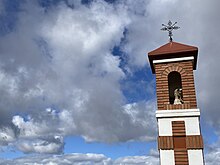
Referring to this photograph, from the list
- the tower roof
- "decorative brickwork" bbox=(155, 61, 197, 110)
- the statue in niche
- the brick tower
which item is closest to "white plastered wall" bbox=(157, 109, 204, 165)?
the brick tower

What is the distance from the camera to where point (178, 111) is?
13.0 metres

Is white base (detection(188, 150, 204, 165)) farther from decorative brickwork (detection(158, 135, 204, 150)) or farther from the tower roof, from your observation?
the tower roof

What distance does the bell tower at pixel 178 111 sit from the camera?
12.4 metres

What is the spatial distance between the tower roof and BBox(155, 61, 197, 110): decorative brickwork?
1.38ft

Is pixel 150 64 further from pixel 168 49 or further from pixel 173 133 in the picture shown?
pixel 173 133

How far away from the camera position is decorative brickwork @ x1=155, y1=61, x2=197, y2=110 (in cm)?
1323

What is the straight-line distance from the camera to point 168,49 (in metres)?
14.2

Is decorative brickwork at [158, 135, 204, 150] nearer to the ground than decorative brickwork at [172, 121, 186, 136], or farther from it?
nearer to the ground

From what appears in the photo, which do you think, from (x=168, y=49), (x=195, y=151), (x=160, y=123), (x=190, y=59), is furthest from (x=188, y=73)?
(x=195, y=151)

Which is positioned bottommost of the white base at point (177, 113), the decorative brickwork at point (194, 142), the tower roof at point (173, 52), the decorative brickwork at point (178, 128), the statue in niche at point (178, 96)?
the decorative brickwork at point (194, 142)

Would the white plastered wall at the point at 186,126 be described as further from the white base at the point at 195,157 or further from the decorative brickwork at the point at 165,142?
the decorative brickwork at the point at 165,142

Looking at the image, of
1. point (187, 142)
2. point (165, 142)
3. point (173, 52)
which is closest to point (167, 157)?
point (165, 142)

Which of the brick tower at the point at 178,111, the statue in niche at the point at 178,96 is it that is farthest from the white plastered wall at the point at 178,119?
the statue in niche at the point at 178,96

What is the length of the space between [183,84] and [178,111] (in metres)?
1.53
